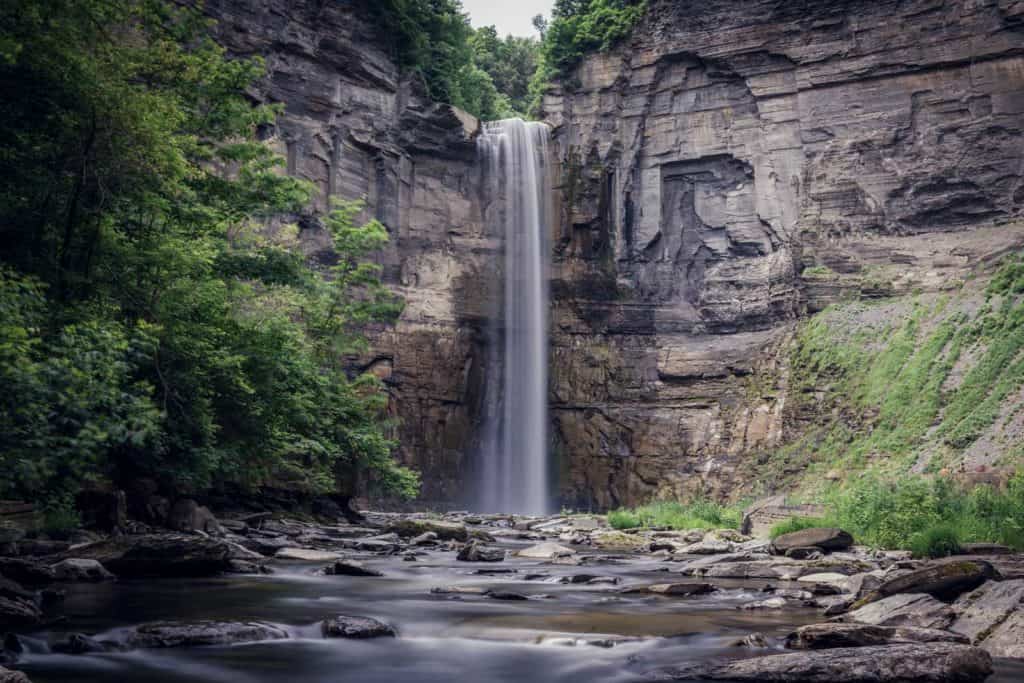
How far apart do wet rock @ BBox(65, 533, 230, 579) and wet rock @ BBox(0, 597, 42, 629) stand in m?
3.34

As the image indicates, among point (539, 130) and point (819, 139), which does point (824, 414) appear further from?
point (539, 130)

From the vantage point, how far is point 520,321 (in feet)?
131

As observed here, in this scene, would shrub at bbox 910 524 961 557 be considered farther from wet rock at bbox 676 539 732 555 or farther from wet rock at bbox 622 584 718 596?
wet rock at bbox 676 539 732 555

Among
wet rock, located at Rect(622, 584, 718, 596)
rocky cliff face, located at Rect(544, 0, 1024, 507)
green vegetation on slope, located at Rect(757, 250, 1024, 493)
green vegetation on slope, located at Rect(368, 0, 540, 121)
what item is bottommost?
wet rock, located at Rect(622, 584, 718, 596)

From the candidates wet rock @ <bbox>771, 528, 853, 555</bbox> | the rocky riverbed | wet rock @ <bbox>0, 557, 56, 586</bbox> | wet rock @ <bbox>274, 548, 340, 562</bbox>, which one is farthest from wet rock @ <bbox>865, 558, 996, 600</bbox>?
wet rock @ <bbox>0, 557, 56, 586</bbox>

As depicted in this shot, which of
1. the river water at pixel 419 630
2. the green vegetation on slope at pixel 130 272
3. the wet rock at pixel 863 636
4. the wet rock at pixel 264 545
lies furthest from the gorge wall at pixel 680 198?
the wet rock at pixel 863 636

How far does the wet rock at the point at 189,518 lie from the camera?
1678cm

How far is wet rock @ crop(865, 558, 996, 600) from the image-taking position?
9531mm

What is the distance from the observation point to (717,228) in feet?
132

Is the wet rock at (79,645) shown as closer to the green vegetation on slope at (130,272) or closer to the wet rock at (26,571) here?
the green vegetation on slope at (130,272)

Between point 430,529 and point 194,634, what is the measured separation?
13.9m

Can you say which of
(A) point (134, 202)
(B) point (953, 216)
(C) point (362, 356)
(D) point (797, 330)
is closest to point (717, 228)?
(D) point (797, 330)

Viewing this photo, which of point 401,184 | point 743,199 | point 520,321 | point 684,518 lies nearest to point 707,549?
point 684,518

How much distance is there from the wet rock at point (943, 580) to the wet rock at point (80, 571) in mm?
9569
